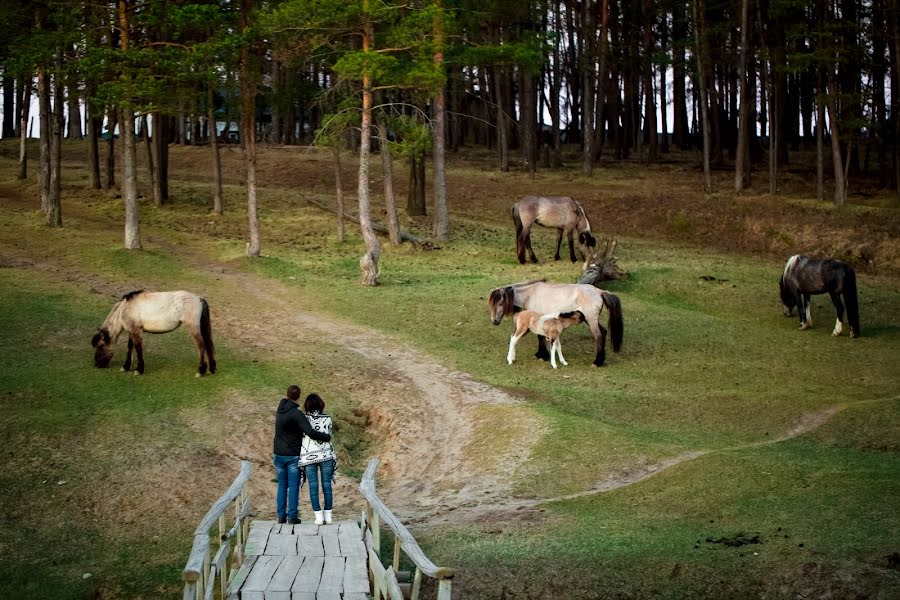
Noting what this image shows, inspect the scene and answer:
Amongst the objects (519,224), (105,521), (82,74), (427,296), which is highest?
(82,74)

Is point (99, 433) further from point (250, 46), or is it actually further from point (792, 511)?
point (250, 46)

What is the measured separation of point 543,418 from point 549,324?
4181 mm

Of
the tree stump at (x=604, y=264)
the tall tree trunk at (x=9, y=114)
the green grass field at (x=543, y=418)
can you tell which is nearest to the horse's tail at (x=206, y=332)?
the green grass field at (x=543, y=418)

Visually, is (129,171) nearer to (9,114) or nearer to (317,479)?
(317,479)

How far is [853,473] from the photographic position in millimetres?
13617

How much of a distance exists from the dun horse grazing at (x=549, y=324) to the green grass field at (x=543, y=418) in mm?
503

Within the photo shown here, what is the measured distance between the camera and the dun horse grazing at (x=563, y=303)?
22.0 meters

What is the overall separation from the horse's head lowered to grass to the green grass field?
48 centimetres

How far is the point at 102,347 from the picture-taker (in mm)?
20188

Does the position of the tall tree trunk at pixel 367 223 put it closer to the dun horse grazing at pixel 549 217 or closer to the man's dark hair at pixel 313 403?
the dun horse grazing at pixel 549 217

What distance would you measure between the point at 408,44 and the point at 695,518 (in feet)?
66.4

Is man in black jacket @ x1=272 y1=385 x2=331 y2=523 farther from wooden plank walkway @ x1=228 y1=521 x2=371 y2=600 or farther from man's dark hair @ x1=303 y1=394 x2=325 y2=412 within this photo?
wooden plank walkway @ x1=228 y1=521 x2=371 y2=600

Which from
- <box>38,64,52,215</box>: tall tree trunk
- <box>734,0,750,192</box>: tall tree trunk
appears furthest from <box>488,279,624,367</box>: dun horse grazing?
<box>734,0,750,192</box>: tall tree trunk

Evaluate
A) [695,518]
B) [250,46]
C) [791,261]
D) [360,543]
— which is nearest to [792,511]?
[695,518]
